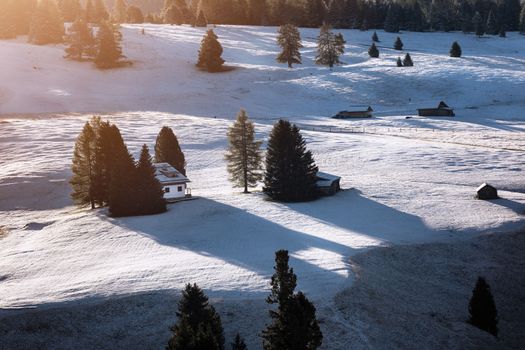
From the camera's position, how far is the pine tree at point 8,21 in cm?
13225

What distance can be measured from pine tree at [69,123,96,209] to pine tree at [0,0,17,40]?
96083 millimetres

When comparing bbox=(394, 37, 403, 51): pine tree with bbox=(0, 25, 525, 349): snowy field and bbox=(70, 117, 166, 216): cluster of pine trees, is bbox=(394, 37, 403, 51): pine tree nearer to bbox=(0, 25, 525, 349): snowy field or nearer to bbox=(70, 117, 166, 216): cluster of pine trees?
bbox=(0, 25, 525, 349): snowy field

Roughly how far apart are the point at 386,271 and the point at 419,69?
84168mm

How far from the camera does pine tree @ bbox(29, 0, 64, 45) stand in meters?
127

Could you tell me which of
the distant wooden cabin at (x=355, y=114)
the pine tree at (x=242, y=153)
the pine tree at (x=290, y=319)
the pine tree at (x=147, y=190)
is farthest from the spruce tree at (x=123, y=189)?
the distant wooden cabin at (x=355, y=114)

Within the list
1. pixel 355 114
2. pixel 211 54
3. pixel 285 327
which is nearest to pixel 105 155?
pixel 285 327

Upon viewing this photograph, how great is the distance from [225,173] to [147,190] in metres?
16.7

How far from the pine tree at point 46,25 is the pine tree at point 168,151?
275ft

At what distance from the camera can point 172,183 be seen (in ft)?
175

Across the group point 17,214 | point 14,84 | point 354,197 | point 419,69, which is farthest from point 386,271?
point 14,84

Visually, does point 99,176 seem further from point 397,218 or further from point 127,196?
point 397,218

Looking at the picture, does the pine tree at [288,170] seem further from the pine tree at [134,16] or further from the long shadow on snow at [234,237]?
the pine tree at [134,16]

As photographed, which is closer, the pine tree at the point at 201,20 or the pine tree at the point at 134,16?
the pine tree at the point at 201,20

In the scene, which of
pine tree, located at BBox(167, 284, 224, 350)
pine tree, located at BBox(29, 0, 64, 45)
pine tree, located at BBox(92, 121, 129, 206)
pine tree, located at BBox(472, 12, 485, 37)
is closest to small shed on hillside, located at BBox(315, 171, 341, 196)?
pine tree, located at BBox(92, 121, 129, 206)
